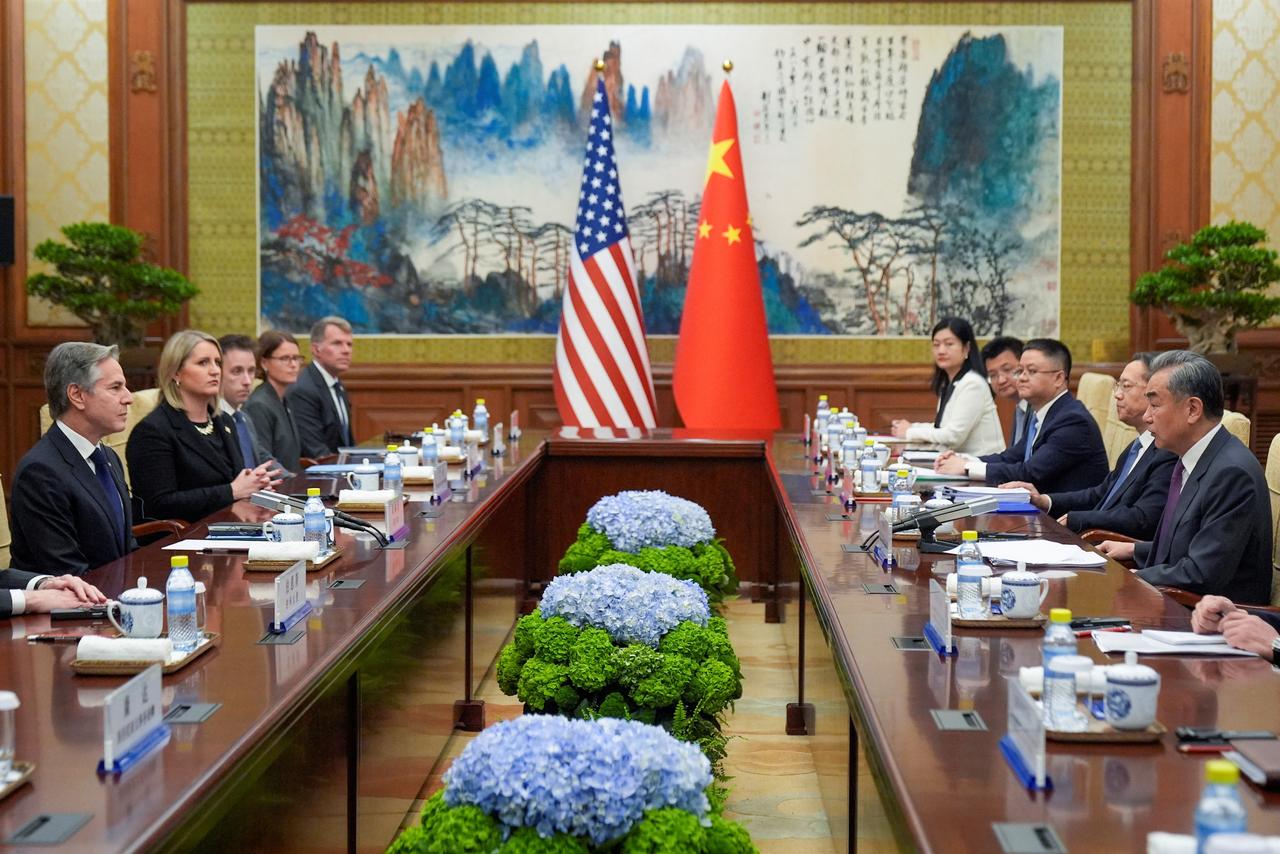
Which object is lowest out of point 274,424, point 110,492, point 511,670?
point 511,670

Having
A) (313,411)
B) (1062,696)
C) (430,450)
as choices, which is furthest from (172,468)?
(1062,696)

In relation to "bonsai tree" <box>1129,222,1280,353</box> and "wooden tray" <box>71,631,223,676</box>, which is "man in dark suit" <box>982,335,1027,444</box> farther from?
"wooden tray" <box>71,631,223,676</box>

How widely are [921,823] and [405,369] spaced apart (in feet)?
27.0

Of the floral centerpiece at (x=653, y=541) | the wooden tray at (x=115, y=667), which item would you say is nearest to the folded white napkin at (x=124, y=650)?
the wooden tray at (x=115, y=667)

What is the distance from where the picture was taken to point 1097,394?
24.3ft

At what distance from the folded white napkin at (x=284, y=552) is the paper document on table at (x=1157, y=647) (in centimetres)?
185

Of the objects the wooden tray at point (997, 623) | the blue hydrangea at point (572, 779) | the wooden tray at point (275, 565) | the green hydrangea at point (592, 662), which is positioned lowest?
the green hydrangea at point (592, 662)

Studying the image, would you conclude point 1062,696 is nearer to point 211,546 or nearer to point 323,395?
point 211,546

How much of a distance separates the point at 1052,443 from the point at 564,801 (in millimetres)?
4093

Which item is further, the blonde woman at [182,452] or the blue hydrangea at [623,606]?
the blonde woman at [182,452]

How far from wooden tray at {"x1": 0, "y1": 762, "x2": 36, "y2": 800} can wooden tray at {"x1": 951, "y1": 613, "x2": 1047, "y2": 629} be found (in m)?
1.73

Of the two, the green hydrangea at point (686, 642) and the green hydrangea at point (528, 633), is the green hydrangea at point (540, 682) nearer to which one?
the green hydrangea at point (528, 633)

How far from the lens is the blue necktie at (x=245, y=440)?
5.87 m

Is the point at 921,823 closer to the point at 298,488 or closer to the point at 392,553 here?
the point at 392,553
